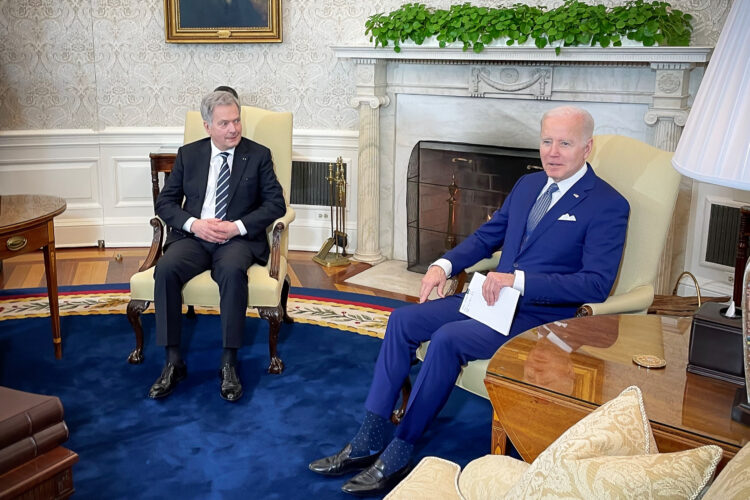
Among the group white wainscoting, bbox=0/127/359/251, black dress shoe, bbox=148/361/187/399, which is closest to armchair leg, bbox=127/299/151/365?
black dress shoe, bbox=148/361/187/399

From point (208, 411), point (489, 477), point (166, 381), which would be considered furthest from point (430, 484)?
point (166, 381)

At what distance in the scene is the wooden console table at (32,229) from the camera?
3352 mm

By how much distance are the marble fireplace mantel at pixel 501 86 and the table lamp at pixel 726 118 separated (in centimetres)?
296

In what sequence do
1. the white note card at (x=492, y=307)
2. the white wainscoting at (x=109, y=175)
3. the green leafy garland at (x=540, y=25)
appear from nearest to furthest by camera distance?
the white note card at (x=492, y=307) < the green leafy garland at (x=540, y=25) < the white wainscoting at (x=109, y=175)

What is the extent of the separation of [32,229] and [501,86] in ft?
9.43

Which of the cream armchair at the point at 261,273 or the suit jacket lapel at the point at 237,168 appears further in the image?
the suit jacket lapel at the point at 237,168

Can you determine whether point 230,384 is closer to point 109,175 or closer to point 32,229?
point 32,229

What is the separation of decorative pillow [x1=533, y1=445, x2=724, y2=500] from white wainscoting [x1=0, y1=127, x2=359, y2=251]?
4674mm

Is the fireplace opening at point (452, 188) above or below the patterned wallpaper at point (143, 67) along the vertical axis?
below

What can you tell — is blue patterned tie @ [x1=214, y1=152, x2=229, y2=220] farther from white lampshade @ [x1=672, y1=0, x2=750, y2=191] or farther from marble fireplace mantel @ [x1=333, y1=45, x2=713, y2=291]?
white lampshade @ [x1=672, y1=0, x2=750, y2=191]

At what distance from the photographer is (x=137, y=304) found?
3.70 meters

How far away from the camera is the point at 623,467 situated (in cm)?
125

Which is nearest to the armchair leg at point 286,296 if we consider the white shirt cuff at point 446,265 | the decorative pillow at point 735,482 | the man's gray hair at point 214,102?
the man's gray hair at point 214,102

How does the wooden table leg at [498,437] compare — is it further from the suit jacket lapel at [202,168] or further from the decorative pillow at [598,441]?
the suit jacket lapel at [202,168]
